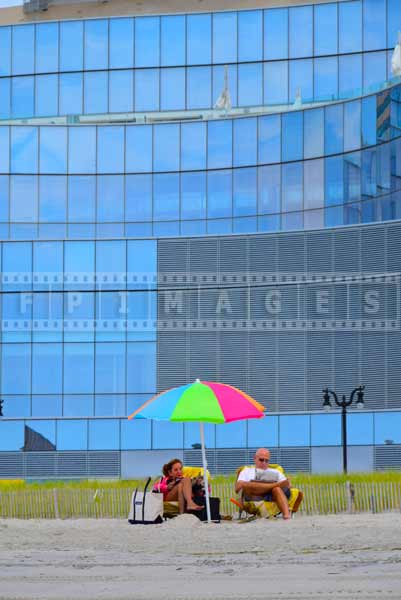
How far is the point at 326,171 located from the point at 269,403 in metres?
7.93

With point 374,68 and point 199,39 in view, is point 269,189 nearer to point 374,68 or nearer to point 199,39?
point 374,68

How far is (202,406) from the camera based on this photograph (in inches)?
833

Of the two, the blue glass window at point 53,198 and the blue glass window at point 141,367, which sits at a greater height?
the blue glass window at point 53,198

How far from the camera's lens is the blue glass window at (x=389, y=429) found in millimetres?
43469

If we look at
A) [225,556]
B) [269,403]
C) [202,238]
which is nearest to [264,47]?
[202,238]

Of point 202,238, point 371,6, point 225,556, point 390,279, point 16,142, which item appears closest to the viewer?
point 225,556

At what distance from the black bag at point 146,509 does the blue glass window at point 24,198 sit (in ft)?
101

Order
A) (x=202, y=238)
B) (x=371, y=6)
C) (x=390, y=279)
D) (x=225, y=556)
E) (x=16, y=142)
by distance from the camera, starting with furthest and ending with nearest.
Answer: (x=371, y=6) < (x=16, y=142) < (x=202, y=238) < (x=390, y=279) < (x=225, y=556)

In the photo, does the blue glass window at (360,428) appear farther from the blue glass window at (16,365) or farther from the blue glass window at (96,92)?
the blue glass window at (96,92)

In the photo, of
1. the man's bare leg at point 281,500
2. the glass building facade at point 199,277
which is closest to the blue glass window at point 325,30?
the glass building facade at point 199,277

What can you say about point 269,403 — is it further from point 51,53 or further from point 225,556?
point 225,556

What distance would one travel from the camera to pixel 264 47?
2267 inches

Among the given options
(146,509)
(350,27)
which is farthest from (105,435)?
(146,509)

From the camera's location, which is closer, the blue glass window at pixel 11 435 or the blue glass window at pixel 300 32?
the blue glass window at pixel 11 435
